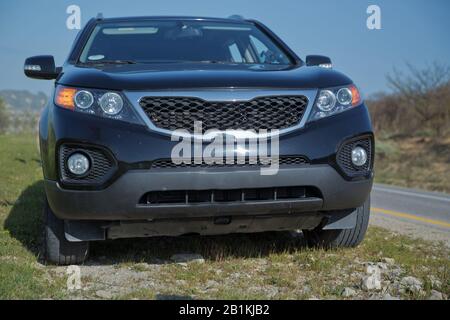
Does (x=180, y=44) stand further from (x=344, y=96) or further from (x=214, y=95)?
(x=344, y=96)

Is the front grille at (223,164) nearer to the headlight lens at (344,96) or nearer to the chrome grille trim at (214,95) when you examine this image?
the chrome grille trim at (214,95)

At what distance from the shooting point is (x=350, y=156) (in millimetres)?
3678

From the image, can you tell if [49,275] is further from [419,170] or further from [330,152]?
[419,170]

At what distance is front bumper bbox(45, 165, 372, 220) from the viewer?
3.35 metres

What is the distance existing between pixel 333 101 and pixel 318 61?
1.12 meters

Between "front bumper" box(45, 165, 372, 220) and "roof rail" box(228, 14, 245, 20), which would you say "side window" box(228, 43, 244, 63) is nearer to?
"roof rail" box(228, 14, 245, 20)

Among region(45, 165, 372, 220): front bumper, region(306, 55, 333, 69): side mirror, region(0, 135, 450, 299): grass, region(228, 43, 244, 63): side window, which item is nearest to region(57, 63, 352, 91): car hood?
region(45, 165, 372, 220): front bumper

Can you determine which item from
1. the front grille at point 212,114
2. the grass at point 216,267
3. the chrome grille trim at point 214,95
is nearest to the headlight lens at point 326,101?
the chrome grille trim at point 214,95

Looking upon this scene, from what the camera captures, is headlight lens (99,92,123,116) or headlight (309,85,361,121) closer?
headlight lens (99,92,123,116)

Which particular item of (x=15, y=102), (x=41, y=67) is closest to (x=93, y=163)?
(x=41, y=67)

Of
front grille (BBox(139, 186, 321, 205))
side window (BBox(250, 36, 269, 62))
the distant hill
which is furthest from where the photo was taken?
the distant hill

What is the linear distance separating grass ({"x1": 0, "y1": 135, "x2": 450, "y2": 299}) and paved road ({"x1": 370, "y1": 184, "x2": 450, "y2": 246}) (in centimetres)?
77

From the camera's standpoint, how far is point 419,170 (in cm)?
2138
